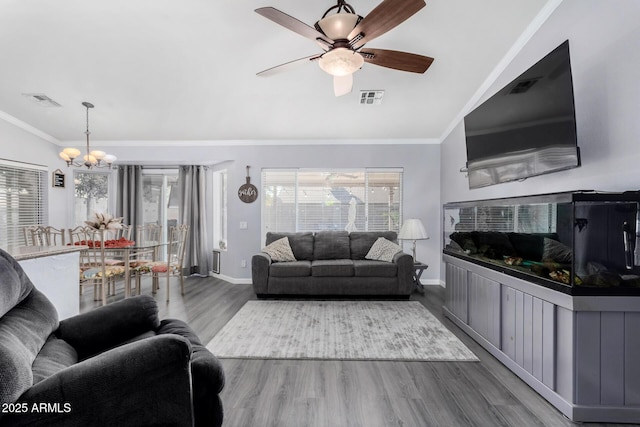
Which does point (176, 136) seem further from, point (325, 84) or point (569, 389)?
point (569, 389)

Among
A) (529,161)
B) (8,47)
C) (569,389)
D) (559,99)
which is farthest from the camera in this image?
(8,47)

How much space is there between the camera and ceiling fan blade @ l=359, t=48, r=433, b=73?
2.31 meters

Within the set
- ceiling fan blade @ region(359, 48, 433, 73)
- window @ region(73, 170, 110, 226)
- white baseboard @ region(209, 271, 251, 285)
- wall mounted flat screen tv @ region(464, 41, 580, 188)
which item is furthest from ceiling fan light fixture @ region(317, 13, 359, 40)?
window @ region(73, 170, 110, 226)

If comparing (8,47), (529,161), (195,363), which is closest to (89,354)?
A: (195,363)

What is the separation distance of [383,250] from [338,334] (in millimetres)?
1843

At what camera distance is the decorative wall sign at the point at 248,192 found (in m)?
5.32

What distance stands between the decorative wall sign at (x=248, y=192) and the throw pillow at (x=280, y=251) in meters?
1.00

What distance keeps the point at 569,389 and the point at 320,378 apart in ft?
5.11

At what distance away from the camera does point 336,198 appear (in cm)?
541

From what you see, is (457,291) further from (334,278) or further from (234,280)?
(234,280)

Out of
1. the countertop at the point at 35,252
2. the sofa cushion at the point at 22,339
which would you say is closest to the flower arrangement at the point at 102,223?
the countertop at the point at 35,252

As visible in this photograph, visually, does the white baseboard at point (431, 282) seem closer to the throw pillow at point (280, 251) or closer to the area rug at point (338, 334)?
the area rug at point (338, 334)

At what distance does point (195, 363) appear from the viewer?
1.37m

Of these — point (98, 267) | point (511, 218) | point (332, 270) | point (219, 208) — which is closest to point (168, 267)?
point (98, 267)
